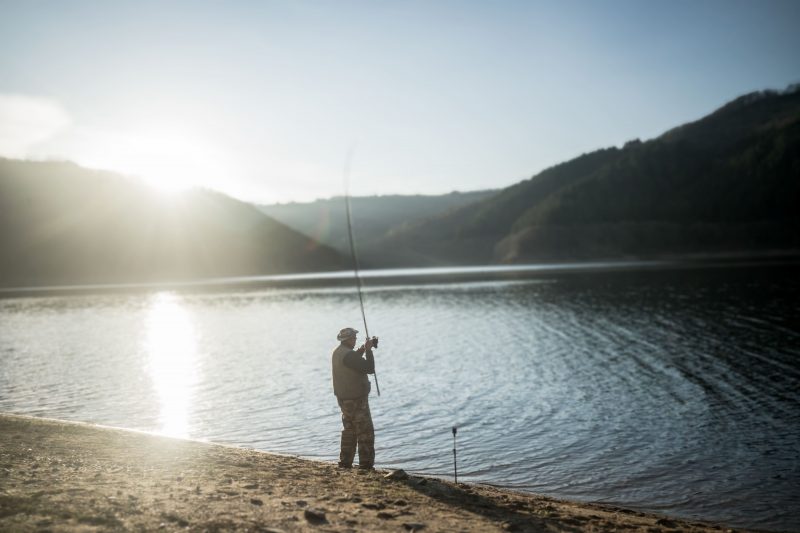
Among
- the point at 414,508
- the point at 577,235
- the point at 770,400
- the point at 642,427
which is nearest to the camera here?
the point at 414,508

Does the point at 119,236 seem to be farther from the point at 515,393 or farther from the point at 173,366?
the point at 515,393

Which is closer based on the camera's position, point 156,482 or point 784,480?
point 156,482

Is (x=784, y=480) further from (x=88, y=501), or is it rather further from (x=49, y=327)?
(x=49, y=327)

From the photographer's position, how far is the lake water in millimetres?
12094

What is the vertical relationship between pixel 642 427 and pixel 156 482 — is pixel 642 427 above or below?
below

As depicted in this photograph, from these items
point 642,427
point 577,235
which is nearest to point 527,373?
point 642,427

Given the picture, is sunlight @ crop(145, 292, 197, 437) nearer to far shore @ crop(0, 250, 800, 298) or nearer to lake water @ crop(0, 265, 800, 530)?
lake water @ crop(0, 265, 800, 530)

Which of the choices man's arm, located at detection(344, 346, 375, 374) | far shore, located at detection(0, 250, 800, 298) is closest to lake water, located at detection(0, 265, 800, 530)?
man's arm, located at detection(344, 346, 375, 374)

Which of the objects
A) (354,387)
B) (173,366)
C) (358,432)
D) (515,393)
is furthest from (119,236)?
(354,387)

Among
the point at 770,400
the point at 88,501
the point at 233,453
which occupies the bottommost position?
the point at 770,400

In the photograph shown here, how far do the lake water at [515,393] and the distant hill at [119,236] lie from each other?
11165cm

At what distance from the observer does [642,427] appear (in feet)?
50.9

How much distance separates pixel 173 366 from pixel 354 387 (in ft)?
67.3

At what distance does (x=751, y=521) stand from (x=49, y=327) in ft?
158
